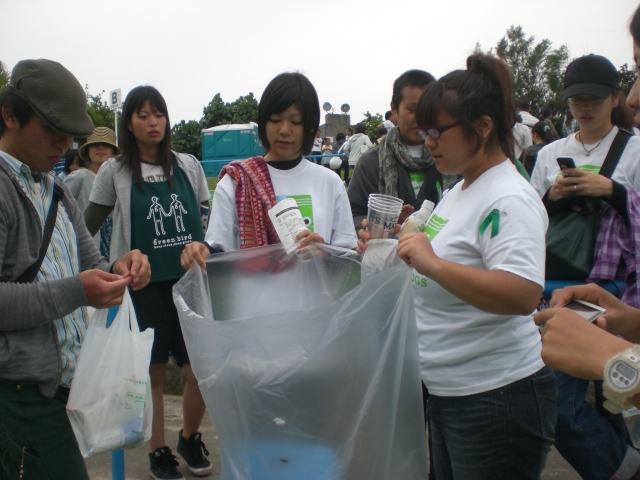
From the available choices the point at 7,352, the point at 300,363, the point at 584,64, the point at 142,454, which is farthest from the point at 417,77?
the point at 142,454

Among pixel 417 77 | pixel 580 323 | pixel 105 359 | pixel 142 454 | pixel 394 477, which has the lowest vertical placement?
pixel 142 454

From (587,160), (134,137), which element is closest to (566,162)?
(587,160)

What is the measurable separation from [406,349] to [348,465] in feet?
1.03

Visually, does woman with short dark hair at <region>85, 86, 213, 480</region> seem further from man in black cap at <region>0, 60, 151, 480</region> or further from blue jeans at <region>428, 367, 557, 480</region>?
blue jeans at <region>428, 367, 557, 480</region>

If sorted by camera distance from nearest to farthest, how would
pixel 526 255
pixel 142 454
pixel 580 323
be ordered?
pixel 580 323 → pixel 526 255 → pixel 142 454

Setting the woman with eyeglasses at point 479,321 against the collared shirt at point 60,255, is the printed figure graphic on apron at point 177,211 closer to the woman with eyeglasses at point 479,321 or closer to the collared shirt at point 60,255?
the collared shirt at point 60,255

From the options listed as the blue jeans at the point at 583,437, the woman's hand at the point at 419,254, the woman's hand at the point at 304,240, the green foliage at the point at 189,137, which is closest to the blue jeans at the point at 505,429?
the woman's hand at the point at 419,254

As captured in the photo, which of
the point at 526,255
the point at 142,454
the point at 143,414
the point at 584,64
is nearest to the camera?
the point at 526,255

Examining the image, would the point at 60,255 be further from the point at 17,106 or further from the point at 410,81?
the point at 410,81

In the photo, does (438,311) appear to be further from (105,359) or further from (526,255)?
(105,359)

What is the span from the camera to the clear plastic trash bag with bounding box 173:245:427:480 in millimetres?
1342

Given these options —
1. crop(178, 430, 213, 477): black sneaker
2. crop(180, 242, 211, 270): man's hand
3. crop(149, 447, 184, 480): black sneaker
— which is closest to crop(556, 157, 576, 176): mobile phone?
crop(180, 242, 211, 270): man's hand

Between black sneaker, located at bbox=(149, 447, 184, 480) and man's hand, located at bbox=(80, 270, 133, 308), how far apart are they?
1399mm

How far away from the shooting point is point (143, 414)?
1.60 meters
